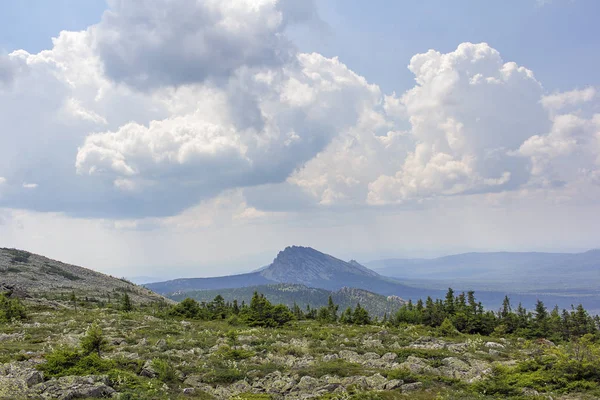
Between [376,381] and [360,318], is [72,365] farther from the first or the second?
[360,318]

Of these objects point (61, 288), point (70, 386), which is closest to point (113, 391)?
point (70, 386)

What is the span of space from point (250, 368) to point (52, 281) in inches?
4999

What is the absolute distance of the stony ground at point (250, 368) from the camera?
68.1 ft

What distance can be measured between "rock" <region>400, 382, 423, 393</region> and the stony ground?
0.19 feet

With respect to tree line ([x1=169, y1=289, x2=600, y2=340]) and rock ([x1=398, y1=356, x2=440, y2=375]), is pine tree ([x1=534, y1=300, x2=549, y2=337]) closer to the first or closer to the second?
tree line ([x1=169, y1=289, x2=600, y2=340])

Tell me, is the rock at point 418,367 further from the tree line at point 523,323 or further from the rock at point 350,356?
the tree line at point 523,323

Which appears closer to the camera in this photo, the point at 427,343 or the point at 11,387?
the point at 11,387

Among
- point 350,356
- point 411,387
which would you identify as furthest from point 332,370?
point 350,356

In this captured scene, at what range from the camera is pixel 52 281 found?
12531cm

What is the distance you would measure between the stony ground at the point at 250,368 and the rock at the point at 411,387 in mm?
57

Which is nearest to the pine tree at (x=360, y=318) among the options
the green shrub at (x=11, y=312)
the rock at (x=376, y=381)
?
the rock at (x=376, y=381)

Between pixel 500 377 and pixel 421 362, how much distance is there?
266 inches

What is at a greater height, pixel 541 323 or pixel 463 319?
pixel 463 319

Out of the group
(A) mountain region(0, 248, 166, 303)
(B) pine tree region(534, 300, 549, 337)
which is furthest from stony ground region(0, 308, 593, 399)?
(A) mountain region(0, 248, 166, 303)
